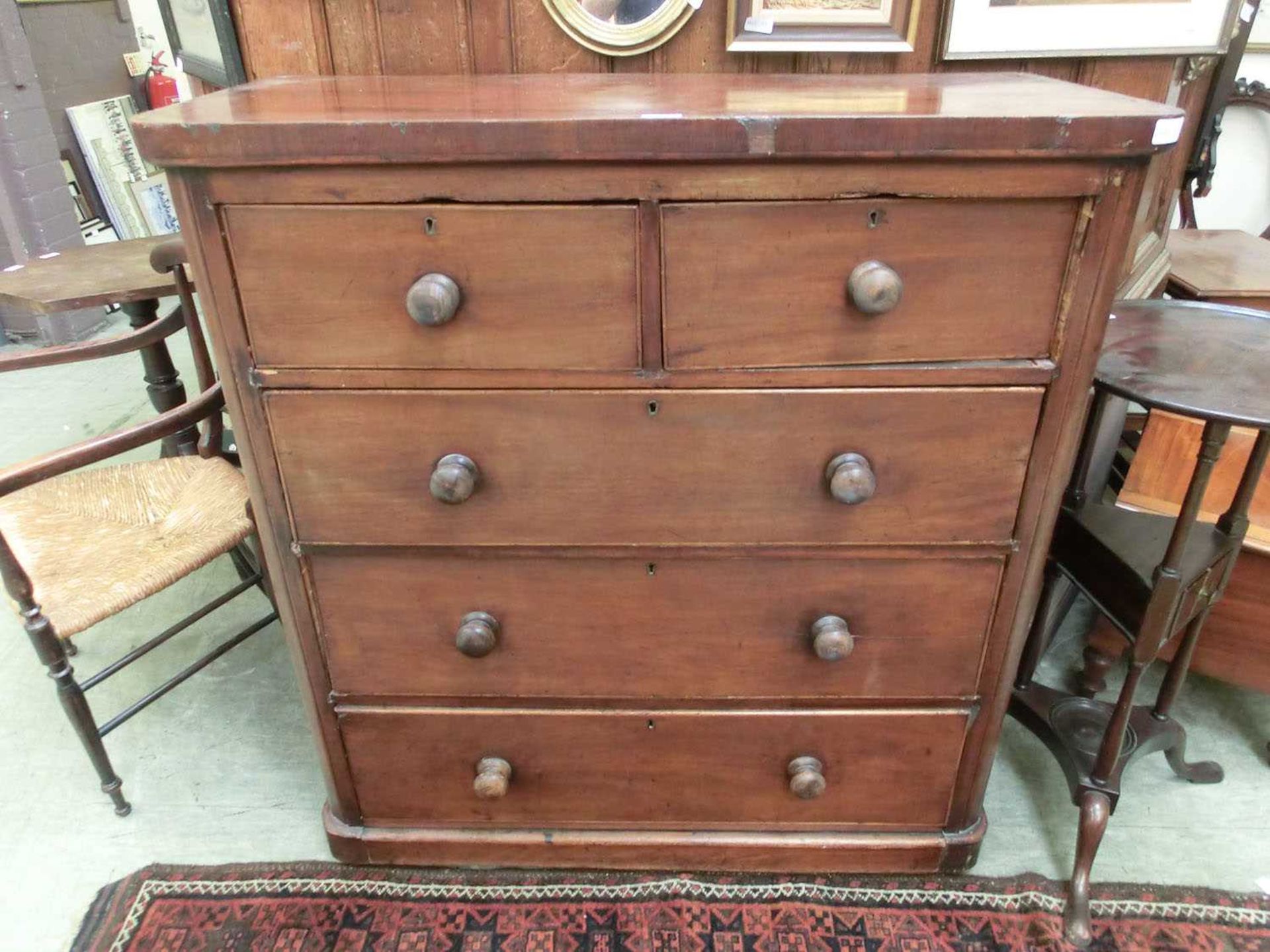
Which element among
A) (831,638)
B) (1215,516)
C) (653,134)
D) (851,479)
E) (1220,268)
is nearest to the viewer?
(653,134)

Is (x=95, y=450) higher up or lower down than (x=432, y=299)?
lower down

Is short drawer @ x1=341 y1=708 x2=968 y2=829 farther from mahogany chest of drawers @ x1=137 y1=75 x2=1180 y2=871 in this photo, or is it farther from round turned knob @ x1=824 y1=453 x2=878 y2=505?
round turned knob @ x1=824 y1=453 x2=878 y2=505

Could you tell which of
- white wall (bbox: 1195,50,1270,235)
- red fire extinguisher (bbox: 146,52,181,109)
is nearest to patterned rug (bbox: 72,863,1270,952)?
white wall (bbox: 1195,50,1270,235)

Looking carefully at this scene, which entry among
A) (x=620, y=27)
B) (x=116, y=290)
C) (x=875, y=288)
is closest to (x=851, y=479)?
(x=875, y=288)

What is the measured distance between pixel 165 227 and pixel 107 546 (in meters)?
4.08

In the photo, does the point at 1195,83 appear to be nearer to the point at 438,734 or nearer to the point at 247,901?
the point at 438,734

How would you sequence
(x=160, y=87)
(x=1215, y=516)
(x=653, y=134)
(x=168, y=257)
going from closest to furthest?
(x=653, y=134), (x=1215, y=516), (x=168, y=257), (x=160, y=87)

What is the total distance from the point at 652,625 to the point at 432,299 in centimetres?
58

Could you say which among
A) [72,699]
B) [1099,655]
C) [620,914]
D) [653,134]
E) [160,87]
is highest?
[653,134]

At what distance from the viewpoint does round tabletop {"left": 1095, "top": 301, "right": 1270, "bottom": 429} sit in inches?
43.5

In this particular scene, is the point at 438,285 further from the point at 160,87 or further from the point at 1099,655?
the point at 160,87

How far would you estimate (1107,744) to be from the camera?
1.42 metres

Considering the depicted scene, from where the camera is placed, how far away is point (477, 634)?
48.5 inches

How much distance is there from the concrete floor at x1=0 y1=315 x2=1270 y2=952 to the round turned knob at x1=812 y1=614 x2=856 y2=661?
0.65 metres
